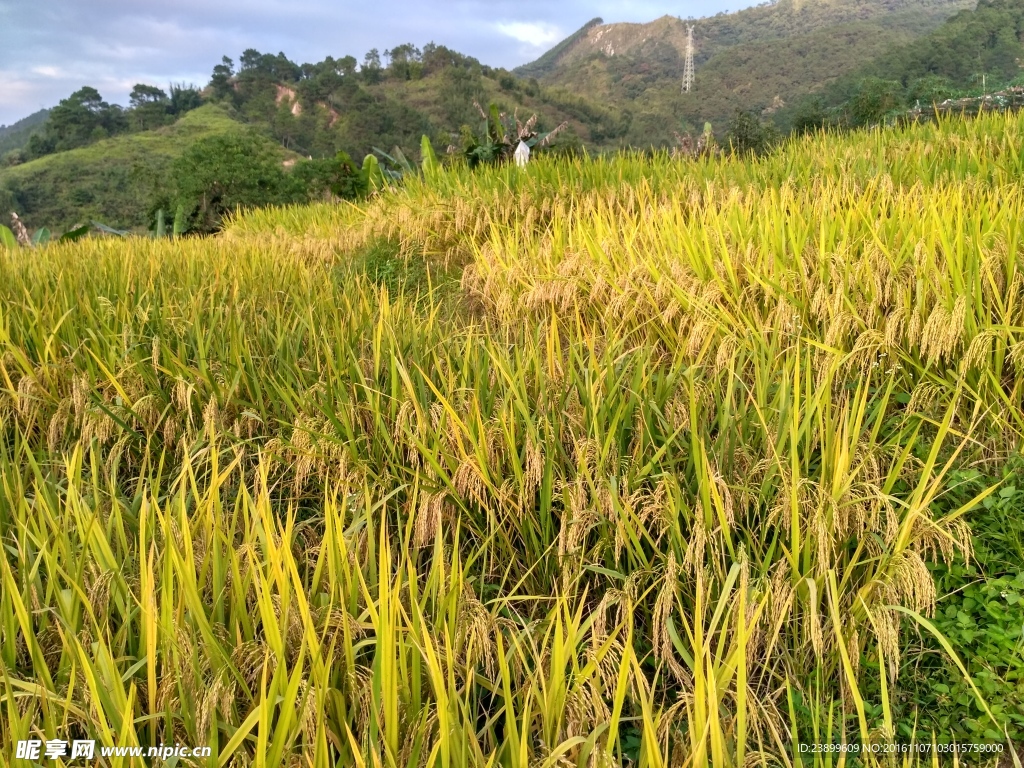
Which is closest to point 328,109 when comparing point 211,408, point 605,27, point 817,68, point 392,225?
point 817,68

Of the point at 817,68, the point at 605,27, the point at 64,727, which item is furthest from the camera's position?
Answer: the point at 605,27

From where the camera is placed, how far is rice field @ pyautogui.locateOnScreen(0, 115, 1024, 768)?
3.55 ft

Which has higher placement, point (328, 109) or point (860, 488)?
point (328, 109)

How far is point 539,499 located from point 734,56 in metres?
56.6

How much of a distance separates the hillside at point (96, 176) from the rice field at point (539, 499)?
18.3m

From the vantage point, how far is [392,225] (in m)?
4.79

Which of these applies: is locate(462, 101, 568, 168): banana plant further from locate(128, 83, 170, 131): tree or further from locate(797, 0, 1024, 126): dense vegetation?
locate(128, 83, 170, 131): tree

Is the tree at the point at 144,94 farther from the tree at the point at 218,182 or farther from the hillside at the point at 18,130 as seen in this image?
the tree at the point at 218,182

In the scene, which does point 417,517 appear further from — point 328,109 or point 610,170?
point 328,109

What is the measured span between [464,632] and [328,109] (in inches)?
1719

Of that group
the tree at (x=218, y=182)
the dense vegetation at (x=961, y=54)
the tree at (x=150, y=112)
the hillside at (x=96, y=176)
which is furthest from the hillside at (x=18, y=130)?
the dense vegetation at (x=961, y=54)

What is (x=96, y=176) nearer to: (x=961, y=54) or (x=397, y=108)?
(x=397, y=108)

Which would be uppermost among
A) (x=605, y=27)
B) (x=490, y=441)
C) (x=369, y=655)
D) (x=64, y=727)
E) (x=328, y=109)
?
(x=605, y=27)

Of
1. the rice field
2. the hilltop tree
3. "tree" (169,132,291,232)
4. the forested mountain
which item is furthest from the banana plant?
the hilltop tree
